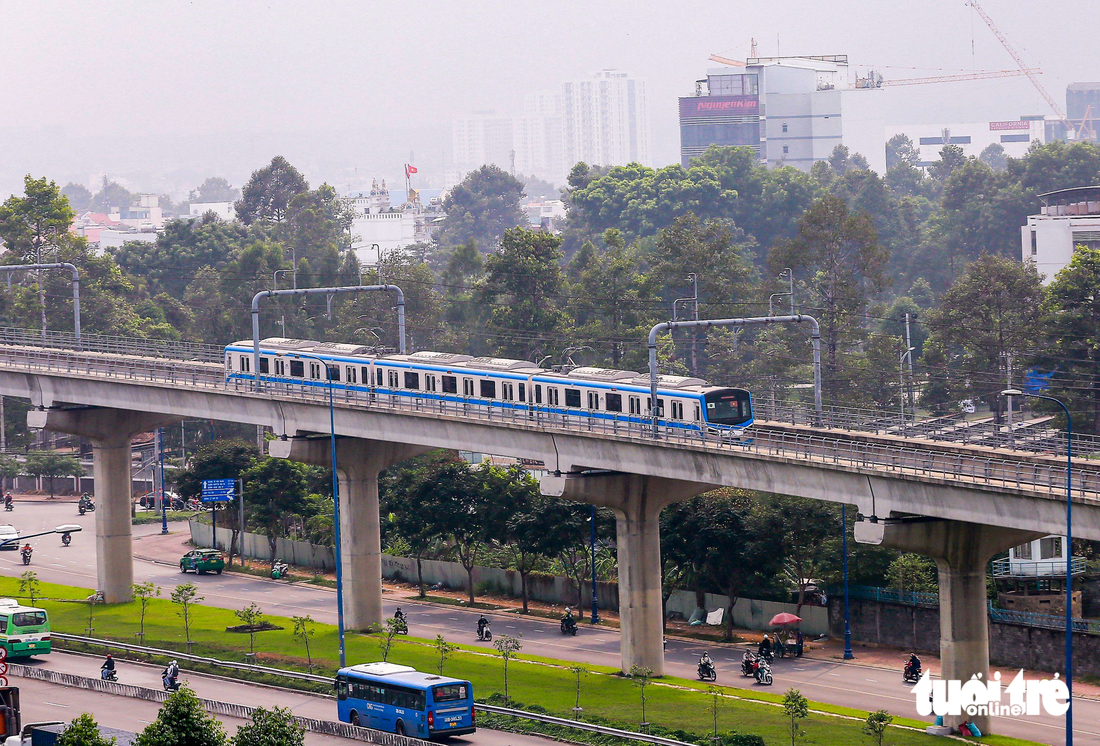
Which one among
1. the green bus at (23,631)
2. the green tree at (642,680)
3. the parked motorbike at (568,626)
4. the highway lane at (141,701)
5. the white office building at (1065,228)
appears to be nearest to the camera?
the highway lane at (141,701)

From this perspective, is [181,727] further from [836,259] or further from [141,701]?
[836,259]

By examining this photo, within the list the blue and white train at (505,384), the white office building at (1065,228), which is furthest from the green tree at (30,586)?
the white office building at (1065,228)

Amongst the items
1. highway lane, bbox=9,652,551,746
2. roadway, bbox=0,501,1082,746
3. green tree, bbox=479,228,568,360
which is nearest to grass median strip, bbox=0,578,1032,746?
roadway, bbox=0,501,1082,746

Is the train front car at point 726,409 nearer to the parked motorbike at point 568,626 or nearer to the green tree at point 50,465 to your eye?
the parked motorbike at point 568,626

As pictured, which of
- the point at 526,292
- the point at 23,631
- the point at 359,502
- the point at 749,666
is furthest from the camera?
the point at 526,292

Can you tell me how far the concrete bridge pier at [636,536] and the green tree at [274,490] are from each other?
128 feet

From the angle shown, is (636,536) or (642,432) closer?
(642,432)

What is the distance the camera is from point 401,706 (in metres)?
52.6

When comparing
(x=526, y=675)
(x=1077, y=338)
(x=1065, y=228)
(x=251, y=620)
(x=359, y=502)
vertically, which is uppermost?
(x=1065, y=228)

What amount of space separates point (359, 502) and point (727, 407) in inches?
946

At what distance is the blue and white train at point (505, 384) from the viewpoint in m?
67.5

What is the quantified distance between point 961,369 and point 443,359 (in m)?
53.4

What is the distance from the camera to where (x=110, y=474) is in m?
91.1

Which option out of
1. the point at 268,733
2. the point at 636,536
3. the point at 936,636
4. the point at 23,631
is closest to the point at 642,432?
the point at 636,536
